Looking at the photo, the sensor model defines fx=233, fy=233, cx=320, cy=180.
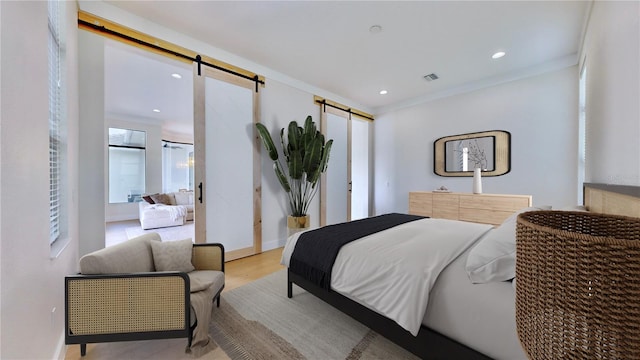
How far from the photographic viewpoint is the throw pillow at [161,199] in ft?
19.5

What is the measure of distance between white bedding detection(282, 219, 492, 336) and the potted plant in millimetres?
1941

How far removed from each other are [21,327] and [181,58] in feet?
9.21

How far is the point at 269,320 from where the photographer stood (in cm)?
188

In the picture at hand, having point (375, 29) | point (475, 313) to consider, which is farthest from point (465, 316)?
point (375, 29)

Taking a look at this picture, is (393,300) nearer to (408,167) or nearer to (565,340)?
(565,340)

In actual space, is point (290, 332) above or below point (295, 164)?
below

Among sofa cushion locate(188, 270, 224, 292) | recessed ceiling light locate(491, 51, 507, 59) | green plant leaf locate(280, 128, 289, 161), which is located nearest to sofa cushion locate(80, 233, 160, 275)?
sofa cushion locate(188, 270, 224, 292)

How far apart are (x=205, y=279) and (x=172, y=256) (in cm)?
33

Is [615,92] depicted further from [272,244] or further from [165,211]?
[165,211]

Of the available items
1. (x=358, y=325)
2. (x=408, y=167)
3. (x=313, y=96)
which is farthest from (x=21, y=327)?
(x=408, y=167)

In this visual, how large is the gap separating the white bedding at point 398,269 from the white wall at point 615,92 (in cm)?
89

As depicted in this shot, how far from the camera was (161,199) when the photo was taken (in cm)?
605

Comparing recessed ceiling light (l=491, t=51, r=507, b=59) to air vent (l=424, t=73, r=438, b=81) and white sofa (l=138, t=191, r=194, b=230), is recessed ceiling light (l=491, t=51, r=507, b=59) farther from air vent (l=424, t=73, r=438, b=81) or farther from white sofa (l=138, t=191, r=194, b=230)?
white sofa (l=138, t=191, r=194, b=230)

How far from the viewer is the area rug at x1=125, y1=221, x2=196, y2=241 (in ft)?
15.2
